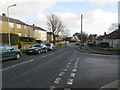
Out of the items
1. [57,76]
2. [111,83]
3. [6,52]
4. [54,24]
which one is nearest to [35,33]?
[54,24]

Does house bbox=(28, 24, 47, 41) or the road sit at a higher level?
house bbox=(28, 24, 47, 41)

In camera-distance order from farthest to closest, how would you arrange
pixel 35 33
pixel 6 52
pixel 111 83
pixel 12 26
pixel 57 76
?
1. pixel 35 33
2. pixel 12 26
3. pixel 6 52
4. pixel 57 76
5. pixel 111 83

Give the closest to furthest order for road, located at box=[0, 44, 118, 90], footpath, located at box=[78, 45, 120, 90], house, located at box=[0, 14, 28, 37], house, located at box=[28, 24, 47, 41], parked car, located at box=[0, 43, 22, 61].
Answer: footpath, located at box=[78, 45, 120, 90], road, located at box=[0, 44, 118, 90], parked car, located at box=[0, 43, 22, 61], house, located at box=[0, 14, 28, 37], house, located at box=[28, 24, 47, 41]

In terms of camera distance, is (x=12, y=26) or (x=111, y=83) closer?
(x=111, y=83)

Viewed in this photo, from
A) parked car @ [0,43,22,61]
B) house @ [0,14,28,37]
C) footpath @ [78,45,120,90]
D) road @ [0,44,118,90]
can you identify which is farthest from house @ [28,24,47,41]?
road @ [0,44,118,90]

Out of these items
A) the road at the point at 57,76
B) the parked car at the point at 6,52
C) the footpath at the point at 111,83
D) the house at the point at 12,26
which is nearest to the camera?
the footpath at the point at 111,83

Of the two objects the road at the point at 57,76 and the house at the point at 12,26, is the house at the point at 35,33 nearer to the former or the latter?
the house at the point at 12,26

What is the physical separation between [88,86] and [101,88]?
0.54 meters

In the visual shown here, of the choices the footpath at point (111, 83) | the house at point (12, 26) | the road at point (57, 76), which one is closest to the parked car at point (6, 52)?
the road at point (57, 76)

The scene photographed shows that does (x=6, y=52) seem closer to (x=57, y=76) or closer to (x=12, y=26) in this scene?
(x=57, y=76)

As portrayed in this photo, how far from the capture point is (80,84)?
555 cm

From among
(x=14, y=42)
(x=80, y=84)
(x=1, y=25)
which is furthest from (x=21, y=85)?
(x=1, y=25)

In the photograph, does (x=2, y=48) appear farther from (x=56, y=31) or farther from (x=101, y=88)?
(x=56, y=31)

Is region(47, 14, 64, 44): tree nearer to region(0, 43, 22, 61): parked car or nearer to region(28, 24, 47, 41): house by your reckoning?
region(28, 24, 47, 41): house
